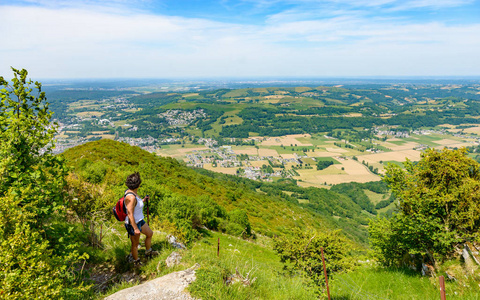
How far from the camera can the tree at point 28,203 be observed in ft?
10.9

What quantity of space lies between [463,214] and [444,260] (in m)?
2.16

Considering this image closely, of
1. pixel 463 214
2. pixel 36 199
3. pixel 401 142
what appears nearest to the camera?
pixel 36 199

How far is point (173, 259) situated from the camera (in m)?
6.55

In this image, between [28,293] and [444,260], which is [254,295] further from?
[444,260]

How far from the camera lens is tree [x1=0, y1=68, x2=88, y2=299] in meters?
3.32

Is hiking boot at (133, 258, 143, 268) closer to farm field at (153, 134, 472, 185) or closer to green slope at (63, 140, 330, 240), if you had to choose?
green slope at (63, 140, 330, 240)

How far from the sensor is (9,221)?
3.73 metres

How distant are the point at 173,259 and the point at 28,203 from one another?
3767 millimetres

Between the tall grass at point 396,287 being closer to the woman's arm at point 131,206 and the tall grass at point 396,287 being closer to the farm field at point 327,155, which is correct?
the woman's arm at point 131,206

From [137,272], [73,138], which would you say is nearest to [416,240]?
[137,272]

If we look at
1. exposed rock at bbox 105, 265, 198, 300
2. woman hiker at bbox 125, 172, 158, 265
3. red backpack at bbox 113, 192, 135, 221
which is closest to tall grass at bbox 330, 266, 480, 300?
exposed rock at bbox 105, 265, 198, 300

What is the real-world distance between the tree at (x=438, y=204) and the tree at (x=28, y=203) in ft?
41.0

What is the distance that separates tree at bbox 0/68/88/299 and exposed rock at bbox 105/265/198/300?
1023 mm

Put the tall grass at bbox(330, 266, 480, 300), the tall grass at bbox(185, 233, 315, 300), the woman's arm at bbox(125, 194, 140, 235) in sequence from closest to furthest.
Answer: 1. the tall grass at bbox(185, 233, 315, 300)
2. the woman's arm at bbox(125, 194, 140, 235)
3. the tall grass at bbox(330, 266, 480, 300)
